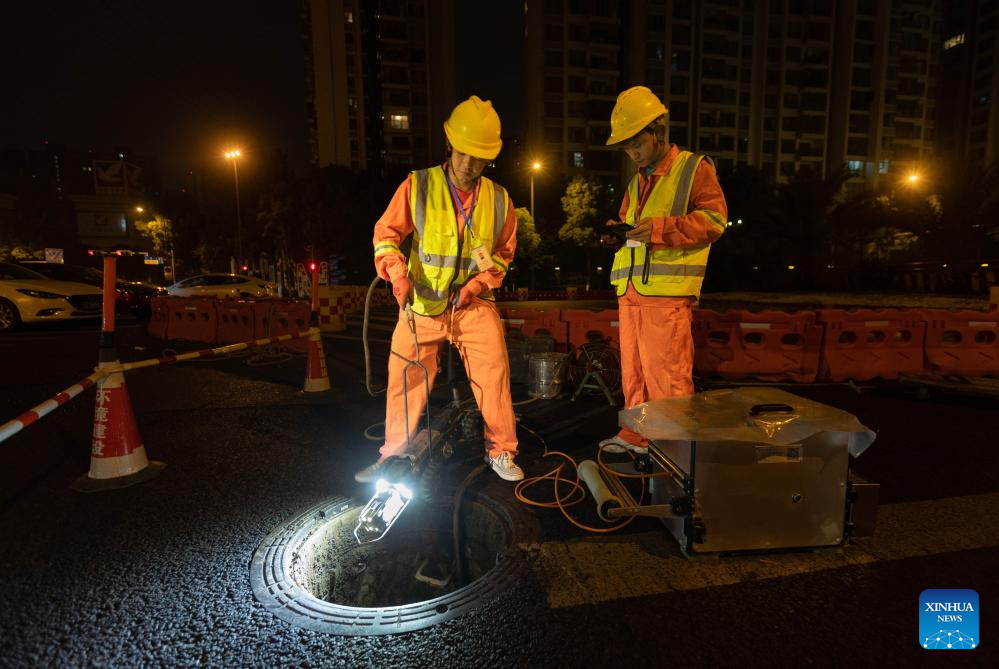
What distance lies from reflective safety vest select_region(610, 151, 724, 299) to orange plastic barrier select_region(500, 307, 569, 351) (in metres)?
2.89

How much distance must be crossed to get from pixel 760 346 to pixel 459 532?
4.88 metres

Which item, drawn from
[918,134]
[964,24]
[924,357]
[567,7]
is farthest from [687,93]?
[924,357]

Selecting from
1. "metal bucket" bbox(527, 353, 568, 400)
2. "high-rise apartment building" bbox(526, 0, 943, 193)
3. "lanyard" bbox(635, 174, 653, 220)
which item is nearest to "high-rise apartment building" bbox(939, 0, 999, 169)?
"high-rise apartment building" bbox(526, 0, 943, 193)

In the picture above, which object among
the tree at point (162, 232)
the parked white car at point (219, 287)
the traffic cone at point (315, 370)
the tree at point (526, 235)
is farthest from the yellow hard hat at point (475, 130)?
the tree at point (162, 232)

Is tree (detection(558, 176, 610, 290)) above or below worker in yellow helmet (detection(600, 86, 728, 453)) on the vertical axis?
above

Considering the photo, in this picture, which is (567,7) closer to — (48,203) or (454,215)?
(48,203)

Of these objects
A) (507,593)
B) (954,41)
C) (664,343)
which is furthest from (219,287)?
(954,41)

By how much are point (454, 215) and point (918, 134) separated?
93.5m

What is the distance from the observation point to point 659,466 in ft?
8.45

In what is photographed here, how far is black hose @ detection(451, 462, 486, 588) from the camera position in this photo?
240cm

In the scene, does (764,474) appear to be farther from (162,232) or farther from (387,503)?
(162,232)

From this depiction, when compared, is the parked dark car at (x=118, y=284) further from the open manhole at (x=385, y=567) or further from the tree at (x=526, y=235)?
the tree at (x=526, y=235)

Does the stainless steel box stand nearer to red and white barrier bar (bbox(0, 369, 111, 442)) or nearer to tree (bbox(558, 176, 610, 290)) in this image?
red and white barrier bar (bbox(0, 369, 111, 442))

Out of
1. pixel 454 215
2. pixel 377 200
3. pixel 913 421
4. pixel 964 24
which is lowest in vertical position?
pixel 913 421
